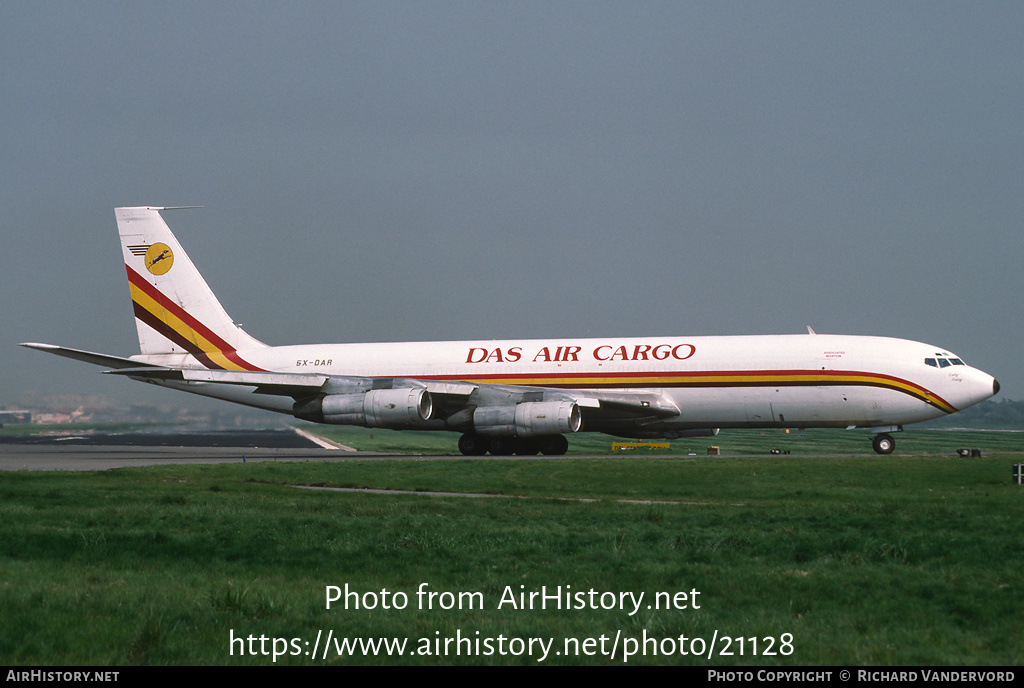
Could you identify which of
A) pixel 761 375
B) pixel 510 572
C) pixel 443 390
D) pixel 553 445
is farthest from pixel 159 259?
pixel 510 572

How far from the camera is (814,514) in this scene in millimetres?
17688

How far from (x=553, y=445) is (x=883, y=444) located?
12.8 m

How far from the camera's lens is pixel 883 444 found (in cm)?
3675

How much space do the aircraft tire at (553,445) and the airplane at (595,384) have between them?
0.05 m

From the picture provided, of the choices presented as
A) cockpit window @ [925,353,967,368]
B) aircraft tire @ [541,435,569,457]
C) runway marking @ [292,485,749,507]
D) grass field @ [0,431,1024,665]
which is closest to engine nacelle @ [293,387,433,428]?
aircraft tire @ [541,435,569,457]

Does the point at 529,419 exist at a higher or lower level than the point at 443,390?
lower

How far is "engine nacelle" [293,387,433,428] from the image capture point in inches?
1457

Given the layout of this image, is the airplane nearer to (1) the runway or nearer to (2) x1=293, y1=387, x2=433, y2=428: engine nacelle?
(2) x1=293, y1=387, x2=433, y2=428: engine nacelle

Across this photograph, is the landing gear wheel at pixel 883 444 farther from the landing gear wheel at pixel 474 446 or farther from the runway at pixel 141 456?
the runway at pixel 141 456

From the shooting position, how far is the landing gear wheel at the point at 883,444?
120ft

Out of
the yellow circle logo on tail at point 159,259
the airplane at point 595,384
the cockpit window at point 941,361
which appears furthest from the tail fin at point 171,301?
the cockpit window at point 941,361

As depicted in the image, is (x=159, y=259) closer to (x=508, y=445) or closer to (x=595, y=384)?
(x=508, y=445)

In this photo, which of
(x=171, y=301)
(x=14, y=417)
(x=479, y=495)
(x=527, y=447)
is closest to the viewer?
(x=479, y=495)

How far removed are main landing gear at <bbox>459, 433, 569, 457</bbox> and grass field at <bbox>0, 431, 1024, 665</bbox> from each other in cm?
1588
